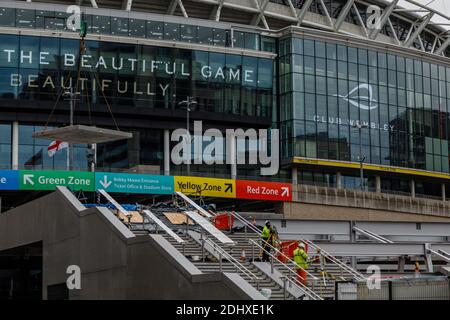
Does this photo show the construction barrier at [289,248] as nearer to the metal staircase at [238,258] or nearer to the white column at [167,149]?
the metal staircase at [238,258]

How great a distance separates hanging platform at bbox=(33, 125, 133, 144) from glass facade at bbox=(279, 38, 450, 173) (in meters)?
45.6

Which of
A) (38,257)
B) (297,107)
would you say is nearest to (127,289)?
(38,257)

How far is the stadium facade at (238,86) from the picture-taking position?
2938 inches

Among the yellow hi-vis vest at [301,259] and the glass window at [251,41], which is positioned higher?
the glass window at [251,41]

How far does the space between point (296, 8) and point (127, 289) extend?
7539 centimetres

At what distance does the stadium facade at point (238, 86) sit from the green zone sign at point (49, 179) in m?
1.43


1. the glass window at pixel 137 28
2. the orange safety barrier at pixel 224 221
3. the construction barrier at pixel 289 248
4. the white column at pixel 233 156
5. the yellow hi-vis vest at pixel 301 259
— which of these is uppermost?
the glass window at pixel 137 28

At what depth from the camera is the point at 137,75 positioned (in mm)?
77438

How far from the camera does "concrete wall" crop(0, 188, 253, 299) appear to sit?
26.0 meters

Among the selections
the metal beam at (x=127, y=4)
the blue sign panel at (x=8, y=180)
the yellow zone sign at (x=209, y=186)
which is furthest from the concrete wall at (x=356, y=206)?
the metal beam at (x=127, y=4)

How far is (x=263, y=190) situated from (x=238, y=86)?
11.9m

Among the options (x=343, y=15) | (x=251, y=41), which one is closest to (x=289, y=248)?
(x=251, y=41)

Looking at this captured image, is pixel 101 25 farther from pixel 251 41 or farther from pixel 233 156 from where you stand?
pixel 233 156

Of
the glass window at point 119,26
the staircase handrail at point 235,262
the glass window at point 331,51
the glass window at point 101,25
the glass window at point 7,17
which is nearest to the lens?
the staircase handrail at point 235,262
